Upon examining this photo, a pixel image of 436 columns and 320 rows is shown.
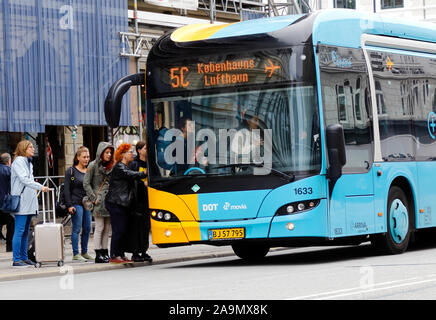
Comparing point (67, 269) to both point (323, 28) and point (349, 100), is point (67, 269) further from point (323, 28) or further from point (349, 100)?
point (323, 28)

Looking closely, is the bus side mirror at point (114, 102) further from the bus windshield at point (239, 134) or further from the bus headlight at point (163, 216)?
the bus headlight at point (163, 216)

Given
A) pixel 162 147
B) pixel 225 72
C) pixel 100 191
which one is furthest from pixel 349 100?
pixel 100 191

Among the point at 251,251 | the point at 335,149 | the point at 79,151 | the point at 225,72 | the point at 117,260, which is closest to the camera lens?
the point at 335,149

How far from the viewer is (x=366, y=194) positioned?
15.7 meters

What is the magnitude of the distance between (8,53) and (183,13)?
7392 millimetres

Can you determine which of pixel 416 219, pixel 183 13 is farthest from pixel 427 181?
pixel 183 13

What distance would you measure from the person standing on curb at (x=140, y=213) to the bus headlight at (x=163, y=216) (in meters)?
1.03

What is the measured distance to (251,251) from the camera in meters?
17.7

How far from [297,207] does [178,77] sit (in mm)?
2626

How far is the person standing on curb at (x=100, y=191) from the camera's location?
55.7 feet

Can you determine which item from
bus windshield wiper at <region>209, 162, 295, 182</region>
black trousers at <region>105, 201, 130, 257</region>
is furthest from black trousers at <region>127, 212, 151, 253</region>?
bus windshield wiper at <region>209, 162, 295, 182</region>

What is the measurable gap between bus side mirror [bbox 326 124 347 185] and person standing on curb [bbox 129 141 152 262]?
3297mm

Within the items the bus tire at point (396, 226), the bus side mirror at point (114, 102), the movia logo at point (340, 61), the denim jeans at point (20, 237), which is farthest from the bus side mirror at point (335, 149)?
the denim jeans at point (20, 237)
